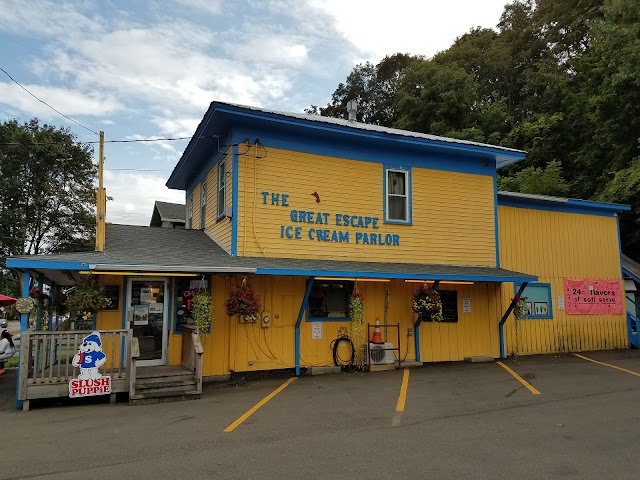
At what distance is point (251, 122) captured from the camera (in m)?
11.8

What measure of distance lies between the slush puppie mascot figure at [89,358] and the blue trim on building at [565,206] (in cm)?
1200

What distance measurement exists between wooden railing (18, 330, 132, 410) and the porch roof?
1255mm

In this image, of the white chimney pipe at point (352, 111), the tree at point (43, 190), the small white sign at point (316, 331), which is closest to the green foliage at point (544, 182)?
the white chimney pipe at point (352, 111)

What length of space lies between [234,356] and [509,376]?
659cm

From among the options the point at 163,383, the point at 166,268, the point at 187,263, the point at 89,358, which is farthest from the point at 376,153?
the point at 89,358

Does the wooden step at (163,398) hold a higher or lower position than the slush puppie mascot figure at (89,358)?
lower

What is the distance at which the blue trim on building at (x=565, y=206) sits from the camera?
→ 1527 cm

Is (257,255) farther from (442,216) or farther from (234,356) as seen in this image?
(442,216)

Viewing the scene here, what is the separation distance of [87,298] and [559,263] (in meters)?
14.1

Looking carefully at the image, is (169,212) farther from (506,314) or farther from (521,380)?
(521,380)

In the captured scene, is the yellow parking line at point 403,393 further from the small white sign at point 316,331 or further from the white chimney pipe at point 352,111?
the white chimney pipe at point 352,111

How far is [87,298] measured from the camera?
30.2 feet

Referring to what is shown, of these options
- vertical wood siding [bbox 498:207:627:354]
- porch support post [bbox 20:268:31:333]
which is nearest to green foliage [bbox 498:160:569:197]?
vertical wood siding [bbox 498:207:627:354]

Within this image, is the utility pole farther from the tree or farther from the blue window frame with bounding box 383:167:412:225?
the tree
